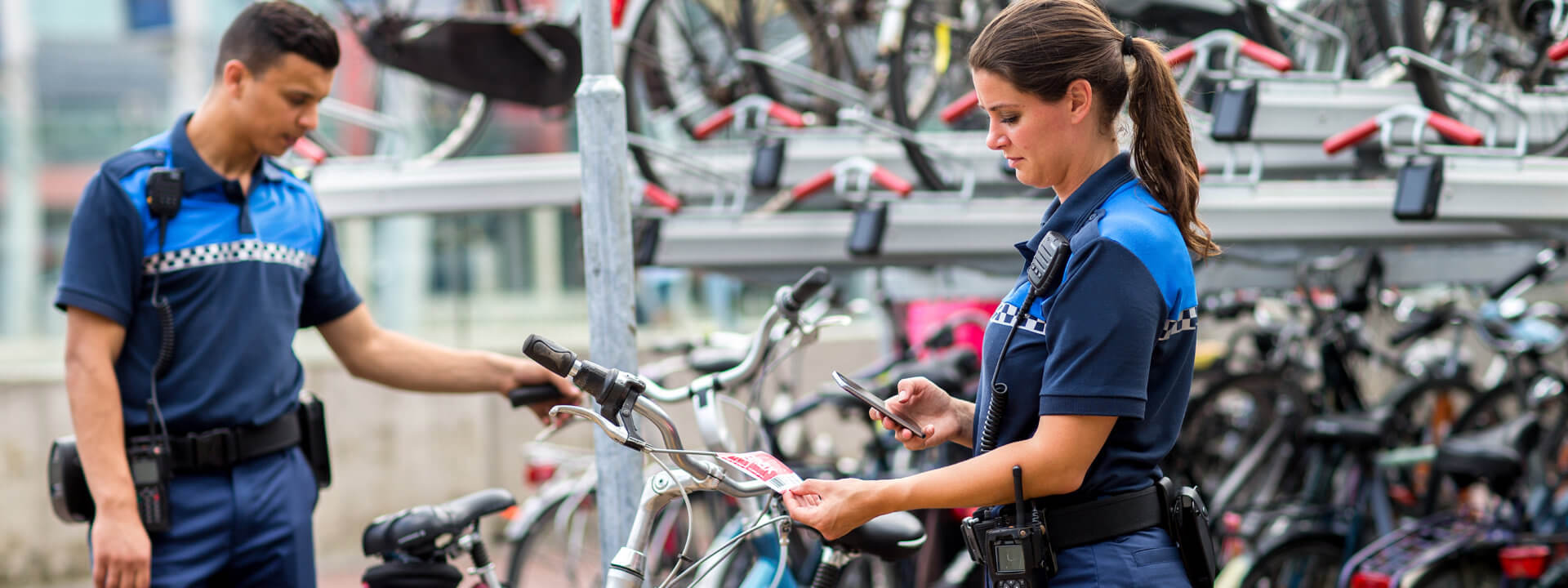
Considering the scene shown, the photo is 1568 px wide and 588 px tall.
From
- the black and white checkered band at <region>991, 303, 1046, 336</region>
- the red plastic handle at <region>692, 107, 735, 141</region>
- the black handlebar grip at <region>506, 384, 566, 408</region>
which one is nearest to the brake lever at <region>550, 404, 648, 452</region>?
the black and white checkered band at <region>991, 303, 1046, 336</region>

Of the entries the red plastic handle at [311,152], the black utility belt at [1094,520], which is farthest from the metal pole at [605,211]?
the red plastic handle at [311,152]

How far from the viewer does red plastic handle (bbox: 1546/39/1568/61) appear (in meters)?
3.25

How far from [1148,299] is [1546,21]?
2.53m

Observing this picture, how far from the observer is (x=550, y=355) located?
1.68 meters

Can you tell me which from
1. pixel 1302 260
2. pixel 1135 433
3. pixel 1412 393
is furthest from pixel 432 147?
pixel 1135 433

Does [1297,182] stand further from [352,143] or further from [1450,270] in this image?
[352,143]

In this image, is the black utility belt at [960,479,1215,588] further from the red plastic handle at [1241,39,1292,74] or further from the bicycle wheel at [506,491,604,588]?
the bicycle wheel at [506,491,604,588]

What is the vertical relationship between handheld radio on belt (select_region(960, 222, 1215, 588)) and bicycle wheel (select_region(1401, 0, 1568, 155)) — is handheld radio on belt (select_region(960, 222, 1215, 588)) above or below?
below

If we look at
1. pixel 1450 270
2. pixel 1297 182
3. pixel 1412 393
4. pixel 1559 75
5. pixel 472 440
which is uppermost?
pixel 1559 75

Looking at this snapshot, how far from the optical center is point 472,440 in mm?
7203

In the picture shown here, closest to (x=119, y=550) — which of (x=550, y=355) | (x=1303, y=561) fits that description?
(x=550, y=355)

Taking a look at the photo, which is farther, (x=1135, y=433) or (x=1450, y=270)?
(x=1450, y=270)

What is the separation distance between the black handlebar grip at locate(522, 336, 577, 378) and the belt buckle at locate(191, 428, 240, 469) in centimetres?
96

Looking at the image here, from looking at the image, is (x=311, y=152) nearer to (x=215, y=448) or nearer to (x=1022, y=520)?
(x=215, y=448)
